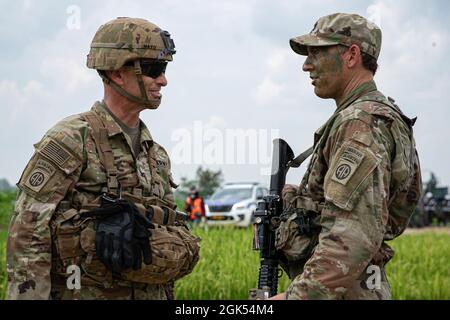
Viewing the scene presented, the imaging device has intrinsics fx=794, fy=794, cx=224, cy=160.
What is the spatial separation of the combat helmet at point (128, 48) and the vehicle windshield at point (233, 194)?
2068 centimetres

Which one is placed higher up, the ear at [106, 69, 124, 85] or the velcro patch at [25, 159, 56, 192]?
the ear at [106, 69, 124, 85]

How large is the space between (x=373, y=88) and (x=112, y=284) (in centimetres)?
152

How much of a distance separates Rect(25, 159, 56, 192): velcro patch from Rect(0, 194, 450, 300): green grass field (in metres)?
5.32

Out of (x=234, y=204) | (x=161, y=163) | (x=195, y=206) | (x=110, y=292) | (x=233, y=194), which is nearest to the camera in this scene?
(x=110, y=292)

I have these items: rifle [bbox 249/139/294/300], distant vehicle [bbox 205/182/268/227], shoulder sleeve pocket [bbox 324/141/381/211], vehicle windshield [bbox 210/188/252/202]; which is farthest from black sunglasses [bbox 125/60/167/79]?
vehicle windshield [bbox 210/188/252/202]

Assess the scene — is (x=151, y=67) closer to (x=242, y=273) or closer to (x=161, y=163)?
(x=161, y=163)

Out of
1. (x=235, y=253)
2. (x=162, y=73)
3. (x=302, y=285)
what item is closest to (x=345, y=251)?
(x=302, y=285)

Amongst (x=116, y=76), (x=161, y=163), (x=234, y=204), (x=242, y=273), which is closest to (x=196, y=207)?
(x=234, y=204)

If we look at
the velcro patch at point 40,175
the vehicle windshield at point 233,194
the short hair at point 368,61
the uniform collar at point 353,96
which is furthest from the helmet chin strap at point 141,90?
the vehicle windshield at point 233,194

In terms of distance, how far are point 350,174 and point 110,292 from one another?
1.30 metres

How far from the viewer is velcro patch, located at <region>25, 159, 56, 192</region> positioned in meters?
3.56

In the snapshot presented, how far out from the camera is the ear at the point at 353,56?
3.58 meters

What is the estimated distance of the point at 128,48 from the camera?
3.88 metres

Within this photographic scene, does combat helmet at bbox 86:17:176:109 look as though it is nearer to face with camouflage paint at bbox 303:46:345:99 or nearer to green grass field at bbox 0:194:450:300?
face with camouflage paint at bbox 303:46:345:99
